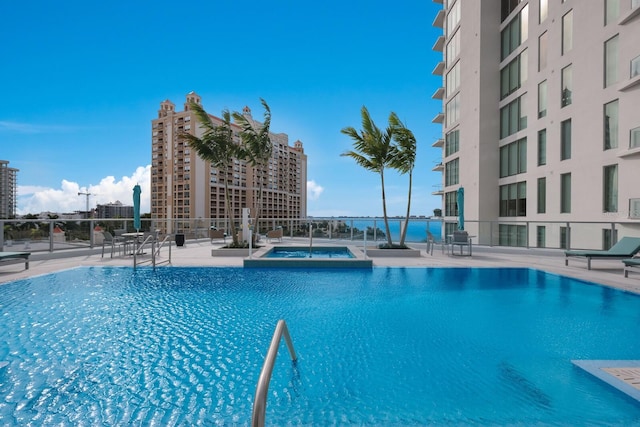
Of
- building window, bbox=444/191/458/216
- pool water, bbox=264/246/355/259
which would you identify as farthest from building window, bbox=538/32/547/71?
pool water, bbox=264/246/355/259

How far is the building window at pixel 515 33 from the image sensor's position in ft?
57.4

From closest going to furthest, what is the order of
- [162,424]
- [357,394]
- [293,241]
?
1. [162,424]
2. [357,394]
3. [293,241]

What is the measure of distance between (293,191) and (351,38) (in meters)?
113

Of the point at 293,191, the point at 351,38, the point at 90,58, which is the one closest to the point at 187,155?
the point at 293,191

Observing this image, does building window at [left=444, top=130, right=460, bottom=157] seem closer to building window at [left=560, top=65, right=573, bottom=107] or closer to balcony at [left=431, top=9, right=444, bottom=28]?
building window at [left=560, top=65, right=573, bottom=107]

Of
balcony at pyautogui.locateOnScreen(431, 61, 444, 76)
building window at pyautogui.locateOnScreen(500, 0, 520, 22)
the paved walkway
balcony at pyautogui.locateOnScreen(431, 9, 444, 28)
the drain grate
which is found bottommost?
the drain grate

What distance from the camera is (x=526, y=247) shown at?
12547 mm

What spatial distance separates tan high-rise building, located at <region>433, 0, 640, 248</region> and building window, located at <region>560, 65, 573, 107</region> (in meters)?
0.04

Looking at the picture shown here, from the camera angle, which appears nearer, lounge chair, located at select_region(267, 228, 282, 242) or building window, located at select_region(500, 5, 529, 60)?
lounge chair, located at select_region(267, 228, 282, 242)

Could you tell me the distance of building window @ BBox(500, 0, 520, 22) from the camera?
61.7 feet

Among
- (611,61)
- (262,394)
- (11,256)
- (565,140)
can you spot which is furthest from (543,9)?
(11,256)

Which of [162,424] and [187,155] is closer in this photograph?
[162,424]

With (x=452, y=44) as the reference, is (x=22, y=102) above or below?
below

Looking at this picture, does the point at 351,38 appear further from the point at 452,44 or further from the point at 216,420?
the point at 216,420
